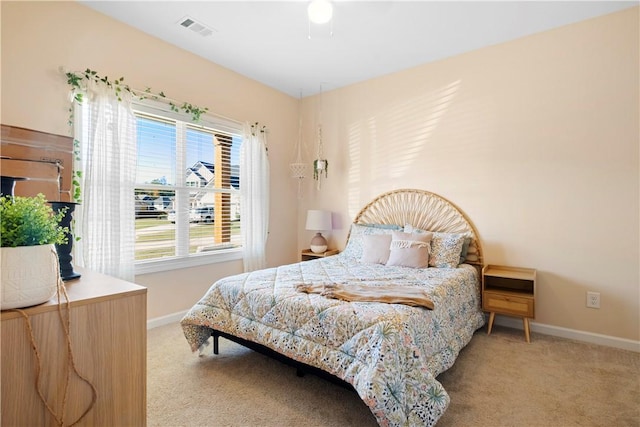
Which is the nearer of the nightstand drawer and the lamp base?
the nightstand drawer

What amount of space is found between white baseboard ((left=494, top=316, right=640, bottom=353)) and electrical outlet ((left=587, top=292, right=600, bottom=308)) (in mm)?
243

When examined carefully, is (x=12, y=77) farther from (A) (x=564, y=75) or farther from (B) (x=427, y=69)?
(A) (x=564, y=75)

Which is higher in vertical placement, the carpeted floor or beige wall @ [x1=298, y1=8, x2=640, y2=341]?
beige wall @ [x1=298, y1=8, x2=640, y2=341]

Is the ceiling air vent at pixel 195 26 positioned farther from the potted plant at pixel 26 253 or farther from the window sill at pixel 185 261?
the potted plant at pixel 26 253

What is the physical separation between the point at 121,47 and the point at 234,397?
2951mm

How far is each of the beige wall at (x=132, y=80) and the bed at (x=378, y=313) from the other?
3.76 ft

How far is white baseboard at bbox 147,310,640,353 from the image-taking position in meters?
2.59

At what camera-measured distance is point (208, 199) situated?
139 inches

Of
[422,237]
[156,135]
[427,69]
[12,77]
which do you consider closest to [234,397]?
[422,237]

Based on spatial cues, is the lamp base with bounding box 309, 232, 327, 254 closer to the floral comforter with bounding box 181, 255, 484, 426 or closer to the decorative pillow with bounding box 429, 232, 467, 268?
the floral comforter with bounding box 181, 255, 484, 426

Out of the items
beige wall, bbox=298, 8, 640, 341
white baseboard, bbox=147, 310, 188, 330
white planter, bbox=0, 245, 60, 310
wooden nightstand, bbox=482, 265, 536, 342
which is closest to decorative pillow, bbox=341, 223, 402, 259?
beige wall, bbox=298, 8, 640, 341

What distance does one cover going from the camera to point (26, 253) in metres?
0.93

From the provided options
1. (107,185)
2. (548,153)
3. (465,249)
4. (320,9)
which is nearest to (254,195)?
(107,185)

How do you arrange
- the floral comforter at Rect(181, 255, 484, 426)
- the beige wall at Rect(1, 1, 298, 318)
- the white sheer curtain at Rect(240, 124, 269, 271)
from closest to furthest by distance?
the floral comforter at Rect(181, 255, 484, 426), the beige wall at Rect(1, 1, 298, 318), the white sheer curtain at Rect(240, 124, 269, 271)
